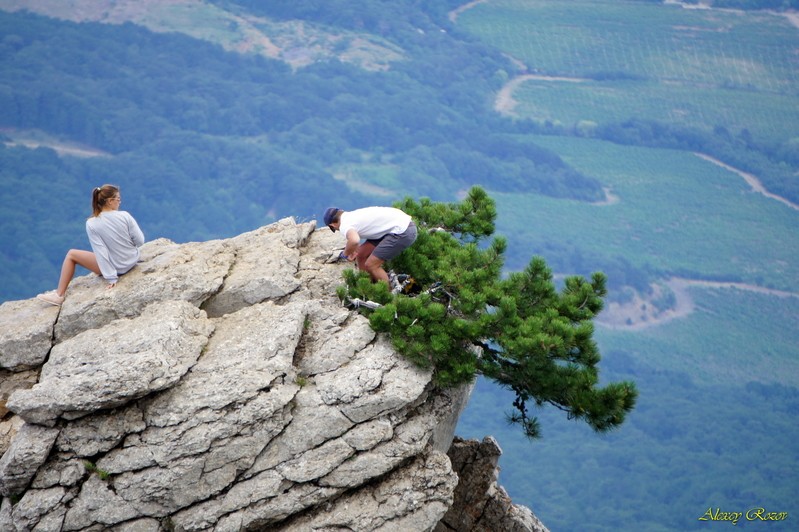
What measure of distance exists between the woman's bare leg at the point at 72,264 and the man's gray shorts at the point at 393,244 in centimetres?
577

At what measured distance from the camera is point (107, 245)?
20125 millimetres

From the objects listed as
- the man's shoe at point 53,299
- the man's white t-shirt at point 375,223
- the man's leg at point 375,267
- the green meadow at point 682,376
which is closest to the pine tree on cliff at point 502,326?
the man's leg at point 375,267

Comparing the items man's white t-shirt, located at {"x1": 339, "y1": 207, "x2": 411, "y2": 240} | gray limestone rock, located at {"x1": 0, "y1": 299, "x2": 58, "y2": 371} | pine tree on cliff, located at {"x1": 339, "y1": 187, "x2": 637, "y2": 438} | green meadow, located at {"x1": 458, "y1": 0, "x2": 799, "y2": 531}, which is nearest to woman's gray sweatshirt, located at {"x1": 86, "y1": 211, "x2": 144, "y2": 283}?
gray limestone rock, located at {"x1": 0, "y1": 299, "x2": 58, "y2": 371}

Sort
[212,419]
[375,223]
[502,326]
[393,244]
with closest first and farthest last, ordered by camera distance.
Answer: [212,419] < [502,326] < [393,244] < [375,223]

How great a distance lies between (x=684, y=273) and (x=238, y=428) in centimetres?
16334

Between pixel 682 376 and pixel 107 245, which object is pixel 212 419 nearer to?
pixel 107 245

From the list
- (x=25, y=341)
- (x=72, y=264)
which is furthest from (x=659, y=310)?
(x=25, y=341)

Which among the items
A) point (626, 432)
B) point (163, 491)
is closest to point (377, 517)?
point (163, 491)

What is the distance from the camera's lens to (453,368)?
1864 centimetres

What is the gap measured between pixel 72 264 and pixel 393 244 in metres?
6.47

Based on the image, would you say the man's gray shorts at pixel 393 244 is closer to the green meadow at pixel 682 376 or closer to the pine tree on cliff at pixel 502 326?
the pine tree on cliff at pixel 502 326

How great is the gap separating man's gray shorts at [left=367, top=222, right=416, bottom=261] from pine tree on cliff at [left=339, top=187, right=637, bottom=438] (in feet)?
1.89

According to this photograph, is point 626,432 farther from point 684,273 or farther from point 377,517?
point 377,517

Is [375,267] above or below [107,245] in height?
above
